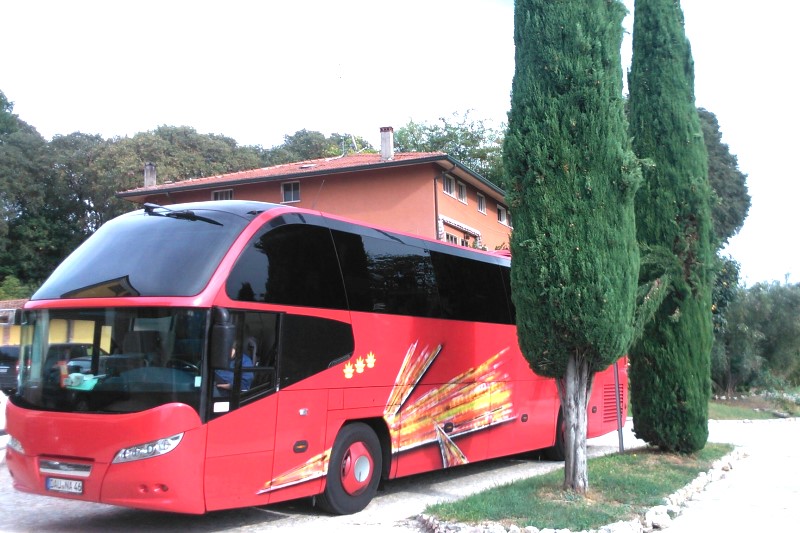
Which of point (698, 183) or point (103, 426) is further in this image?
point (698, 183)

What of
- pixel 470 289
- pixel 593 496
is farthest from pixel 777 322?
pixel 593 496

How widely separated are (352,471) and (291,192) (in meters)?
25.3

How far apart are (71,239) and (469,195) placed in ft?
102

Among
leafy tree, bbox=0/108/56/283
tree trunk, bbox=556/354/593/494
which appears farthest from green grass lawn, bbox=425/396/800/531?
leafy tree, bbox=0/108/56/283

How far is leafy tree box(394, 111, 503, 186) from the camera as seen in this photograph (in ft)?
154

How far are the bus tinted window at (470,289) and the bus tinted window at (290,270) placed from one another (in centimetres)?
251

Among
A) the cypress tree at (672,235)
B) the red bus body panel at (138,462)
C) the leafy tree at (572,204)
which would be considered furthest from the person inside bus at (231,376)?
the cypress tree at (672,235)

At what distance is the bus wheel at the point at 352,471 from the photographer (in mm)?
8781

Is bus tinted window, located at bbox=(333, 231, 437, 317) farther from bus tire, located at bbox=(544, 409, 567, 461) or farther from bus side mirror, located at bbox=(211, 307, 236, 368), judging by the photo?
bus tire, located at bbox=(544, 409, 567, 461)

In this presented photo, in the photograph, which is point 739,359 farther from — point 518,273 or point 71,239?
point 71,239

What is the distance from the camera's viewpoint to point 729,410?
3045 centimetres

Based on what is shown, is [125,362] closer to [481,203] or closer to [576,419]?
[576,419]

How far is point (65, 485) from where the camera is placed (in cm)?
717

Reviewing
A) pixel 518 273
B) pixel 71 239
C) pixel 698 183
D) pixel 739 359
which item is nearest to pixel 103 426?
pixel 518 273
